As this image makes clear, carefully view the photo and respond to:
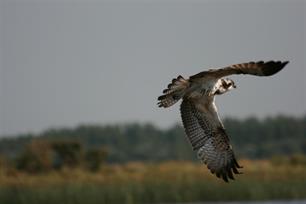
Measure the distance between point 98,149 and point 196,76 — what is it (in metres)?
25.6

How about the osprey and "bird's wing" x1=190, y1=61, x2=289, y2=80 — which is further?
the osprey

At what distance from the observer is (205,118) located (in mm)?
12812

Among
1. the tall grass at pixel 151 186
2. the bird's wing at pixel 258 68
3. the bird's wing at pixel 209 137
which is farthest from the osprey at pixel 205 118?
the tall grass at pixel 151 186

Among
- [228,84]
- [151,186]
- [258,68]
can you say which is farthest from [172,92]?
[151,186]

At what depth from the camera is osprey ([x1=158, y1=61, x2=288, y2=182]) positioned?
39.4 ft

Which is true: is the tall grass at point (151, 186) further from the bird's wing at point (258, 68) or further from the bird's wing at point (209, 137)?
the bird's wing at point (258, 68)

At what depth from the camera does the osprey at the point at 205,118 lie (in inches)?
472

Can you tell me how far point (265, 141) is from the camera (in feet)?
180

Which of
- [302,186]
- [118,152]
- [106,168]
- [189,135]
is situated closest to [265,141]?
[118,152]

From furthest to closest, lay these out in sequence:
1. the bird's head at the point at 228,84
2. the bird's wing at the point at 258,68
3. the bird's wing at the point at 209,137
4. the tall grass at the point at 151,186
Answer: the tall grass at the point at 151,186 → the bird's wing at the point at 209,137 → the bird's head at the point at 228,84 → the bird's wing at the point at 258,68

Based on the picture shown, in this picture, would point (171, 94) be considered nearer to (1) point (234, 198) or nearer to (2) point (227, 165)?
(2) point (227, 165)

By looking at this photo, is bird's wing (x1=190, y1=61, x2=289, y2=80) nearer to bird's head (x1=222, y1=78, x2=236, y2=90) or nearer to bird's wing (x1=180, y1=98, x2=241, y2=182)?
bird's head (x1=222, y1=78, x2=236, y2=90)

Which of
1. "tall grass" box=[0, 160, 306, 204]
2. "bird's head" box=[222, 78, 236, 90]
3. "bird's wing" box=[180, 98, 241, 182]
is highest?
"bird's head" box=[222, 78, 236, 90]

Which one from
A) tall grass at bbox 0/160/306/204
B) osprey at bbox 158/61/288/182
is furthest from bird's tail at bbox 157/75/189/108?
tall grass at bbox 0/160/306/204
